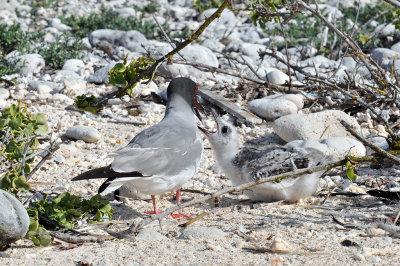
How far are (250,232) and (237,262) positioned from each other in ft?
2.27

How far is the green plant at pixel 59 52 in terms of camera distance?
10.2 m

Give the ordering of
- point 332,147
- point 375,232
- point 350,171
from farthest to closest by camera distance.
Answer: point 332,147, point 375,232, point 350,171

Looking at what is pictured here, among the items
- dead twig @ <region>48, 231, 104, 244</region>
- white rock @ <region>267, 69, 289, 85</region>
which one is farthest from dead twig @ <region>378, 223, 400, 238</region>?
white rock @ <region>267, 69, 289, 85</region>

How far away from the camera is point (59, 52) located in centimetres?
1048

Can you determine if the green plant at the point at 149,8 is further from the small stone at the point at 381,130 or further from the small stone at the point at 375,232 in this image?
the small stone at the point at 375,232

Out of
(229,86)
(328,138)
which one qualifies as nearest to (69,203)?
(328,138)

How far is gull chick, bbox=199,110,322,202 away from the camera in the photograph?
538 cm

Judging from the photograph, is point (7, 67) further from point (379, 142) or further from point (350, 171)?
point (350, 171)

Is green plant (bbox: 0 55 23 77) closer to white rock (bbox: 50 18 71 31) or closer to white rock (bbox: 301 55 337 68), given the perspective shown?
white rock (bbox: 50 18 71 31)

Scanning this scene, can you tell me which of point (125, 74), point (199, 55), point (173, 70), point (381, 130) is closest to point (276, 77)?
point (173, 70)

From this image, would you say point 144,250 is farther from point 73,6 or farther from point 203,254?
point 73,6

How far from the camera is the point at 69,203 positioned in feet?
15.6

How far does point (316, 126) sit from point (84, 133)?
2614 mm

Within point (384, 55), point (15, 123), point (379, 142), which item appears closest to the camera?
point (15, 123)
